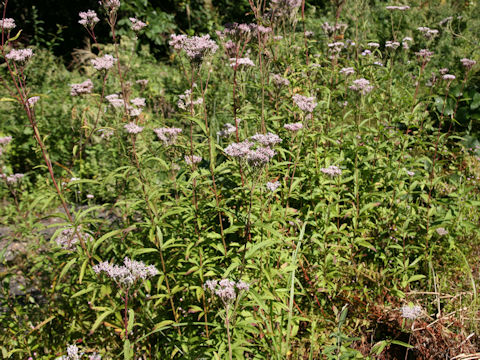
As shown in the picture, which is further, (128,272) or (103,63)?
(103,63)

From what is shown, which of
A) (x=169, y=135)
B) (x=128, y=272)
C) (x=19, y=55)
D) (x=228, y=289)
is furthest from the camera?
(x=169, y=135)

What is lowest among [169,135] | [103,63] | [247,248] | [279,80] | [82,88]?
[247,248]

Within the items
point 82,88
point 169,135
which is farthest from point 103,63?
point 169,135

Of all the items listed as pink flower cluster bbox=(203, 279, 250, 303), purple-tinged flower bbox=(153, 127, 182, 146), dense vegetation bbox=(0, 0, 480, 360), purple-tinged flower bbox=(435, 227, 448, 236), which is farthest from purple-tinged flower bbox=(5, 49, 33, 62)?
purple-tinged flower bbox=(435, 227, 448, 236)

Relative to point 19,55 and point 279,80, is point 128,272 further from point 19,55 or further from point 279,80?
point 279,80

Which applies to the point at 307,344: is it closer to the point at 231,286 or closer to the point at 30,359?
the point at 231,286

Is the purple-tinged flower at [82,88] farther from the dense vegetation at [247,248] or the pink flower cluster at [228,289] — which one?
the pink flower cluster at [228,289]

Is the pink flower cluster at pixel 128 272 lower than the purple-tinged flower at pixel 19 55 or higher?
lower

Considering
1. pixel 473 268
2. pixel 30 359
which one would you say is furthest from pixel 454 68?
pixel 30 359

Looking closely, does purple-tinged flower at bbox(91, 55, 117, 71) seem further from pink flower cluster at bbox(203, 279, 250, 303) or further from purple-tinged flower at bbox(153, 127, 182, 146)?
pink flower cluster at bbox(203, 279, 250, 303)

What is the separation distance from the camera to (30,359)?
256 centimetres

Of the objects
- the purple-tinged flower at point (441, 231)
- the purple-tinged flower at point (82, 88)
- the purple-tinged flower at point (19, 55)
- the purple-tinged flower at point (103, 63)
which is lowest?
the purple-tinged flower at point (441, 231)

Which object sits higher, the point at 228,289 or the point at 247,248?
the point at 228,289

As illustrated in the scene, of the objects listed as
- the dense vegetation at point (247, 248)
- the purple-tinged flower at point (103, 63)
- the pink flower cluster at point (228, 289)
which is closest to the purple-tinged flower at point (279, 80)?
the dense vegetation at point (247, 248)
